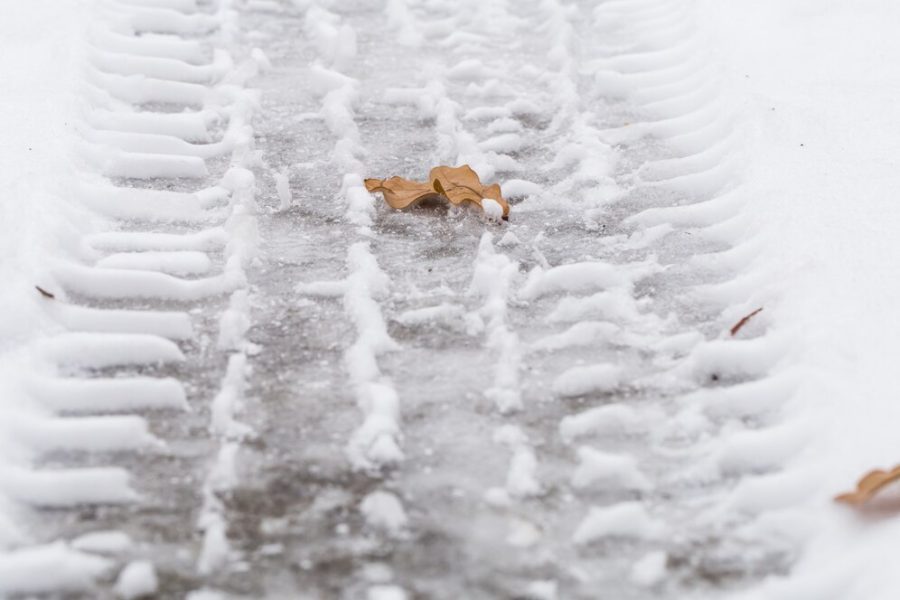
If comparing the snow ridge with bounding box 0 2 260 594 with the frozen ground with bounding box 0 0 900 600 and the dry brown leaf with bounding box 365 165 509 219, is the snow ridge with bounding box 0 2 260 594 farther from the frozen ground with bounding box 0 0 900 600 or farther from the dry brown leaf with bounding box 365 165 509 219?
the dry brown leaf with bounding box 365 165 509 219

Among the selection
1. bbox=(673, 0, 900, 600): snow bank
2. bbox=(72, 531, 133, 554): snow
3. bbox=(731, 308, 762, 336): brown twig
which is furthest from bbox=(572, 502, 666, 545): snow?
bbox=(72, 531, 133, 554): snow

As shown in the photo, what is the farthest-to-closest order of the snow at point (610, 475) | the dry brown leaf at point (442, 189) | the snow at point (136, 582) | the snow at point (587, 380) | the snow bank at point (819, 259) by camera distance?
the dry brown leaf at point (442, 189), the snow at point (587, 380), the snow at point (610, 475), the snow bank at point (819, 259), the snow at point (136, 582)

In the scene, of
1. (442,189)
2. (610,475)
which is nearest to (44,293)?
(442,189)

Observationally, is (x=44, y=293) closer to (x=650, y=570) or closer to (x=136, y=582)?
(x=136, y=582)

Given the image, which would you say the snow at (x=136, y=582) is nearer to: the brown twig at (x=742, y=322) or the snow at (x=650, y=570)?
the snow at (x=650, y=570)

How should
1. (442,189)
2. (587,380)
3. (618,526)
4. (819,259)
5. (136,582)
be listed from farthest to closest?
(442,189)
(819,259)
(587,380)
(618,526)
(136,582)

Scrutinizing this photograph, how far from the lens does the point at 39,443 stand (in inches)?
69.0

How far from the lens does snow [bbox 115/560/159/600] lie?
149 cm

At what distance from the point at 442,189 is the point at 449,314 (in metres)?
0.48

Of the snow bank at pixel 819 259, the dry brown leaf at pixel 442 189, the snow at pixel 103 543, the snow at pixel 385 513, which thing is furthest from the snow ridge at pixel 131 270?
the snow bank at pixel 819 259

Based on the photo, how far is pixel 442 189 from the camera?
8.21 feet

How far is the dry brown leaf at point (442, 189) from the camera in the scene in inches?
98.2

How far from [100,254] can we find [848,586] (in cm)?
154

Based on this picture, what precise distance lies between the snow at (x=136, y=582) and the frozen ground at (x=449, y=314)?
2cm
